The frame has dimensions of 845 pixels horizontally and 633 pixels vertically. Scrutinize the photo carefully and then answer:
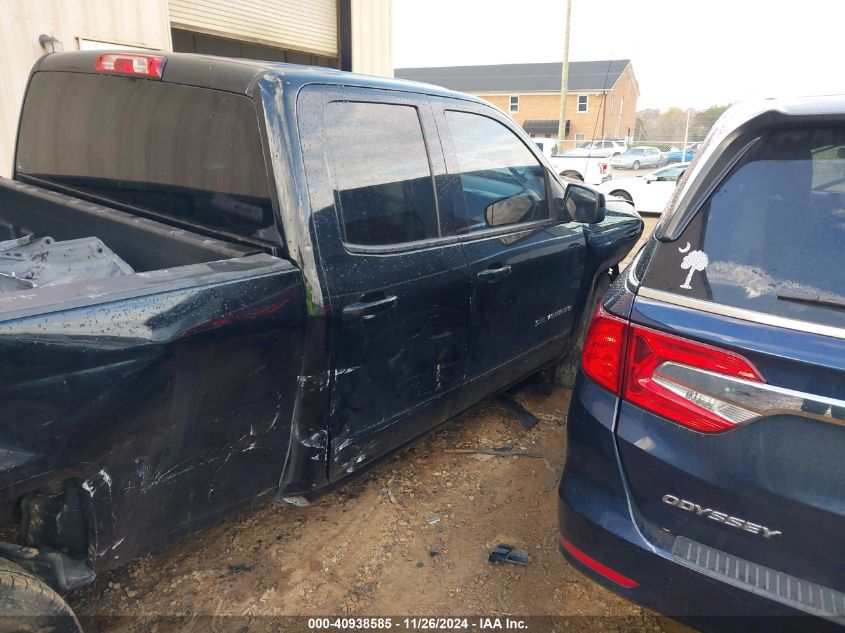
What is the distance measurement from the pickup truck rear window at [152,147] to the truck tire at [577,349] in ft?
8.35

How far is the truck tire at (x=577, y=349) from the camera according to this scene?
159 inches

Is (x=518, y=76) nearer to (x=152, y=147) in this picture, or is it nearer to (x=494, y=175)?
(x=494, y=175)

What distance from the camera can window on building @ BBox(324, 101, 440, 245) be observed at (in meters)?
2.30

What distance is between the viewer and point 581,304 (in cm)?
387

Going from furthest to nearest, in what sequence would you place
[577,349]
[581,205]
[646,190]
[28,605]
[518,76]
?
1. [518,76]
2. [646,190]
3. [577,349]
4. [581,205]
5. [28,605]

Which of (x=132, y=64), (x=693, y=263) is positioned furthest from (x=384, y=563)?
(x=132, y=64)

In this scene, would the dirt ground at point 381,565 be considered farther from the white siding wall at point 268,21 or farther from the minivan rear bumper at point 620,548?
the white siding wall at point 268,21

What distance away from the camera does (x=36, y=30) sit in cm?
589

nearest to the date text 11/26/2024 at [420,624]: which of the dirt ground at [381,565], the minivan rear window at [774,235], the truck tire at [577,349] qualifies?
the dirt ground at [381,565]

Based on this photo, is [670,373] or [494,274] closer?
[670,373]

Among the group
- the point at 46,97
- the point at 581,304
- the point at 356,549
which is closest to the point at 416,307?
the point at 356,549

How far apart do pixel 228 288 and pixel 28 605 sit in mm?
975

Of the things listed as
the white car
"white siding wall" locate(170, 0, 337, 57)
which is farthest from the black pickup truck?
the white car

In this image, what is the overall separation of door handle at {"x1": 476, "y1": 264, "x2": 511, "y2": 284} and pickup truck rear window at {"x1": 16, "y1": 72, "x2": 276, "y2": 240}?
43.3 inches
